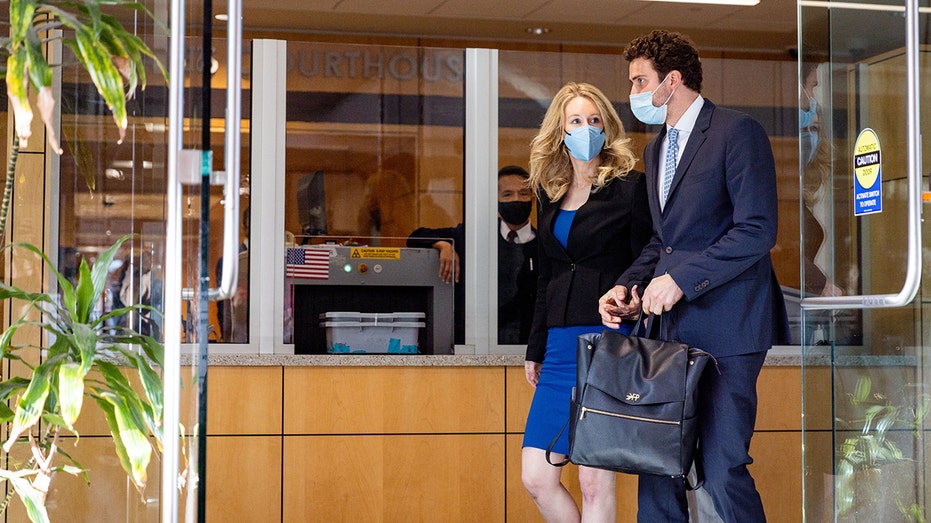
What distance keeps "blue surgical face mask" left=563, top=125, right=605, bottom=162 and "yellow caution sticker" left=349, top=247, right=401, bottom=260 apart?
1.26m

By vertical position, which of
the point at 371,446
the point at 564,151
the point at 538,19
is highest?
the point at 538,19

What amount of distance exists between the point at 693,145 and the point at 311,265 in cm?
201

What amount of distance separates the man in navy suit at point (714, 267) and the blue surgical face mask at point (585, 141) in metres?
0.44

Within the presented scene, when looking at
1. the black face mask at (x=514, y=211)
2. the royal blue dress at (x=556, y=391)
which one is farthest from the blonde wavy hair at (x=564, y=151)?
the black face mask at (x=514, y=211)

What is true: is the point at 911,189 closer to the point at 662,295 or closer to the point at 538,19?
the point at 662,295

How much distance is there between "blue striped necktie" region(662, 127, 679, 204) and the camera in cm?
265

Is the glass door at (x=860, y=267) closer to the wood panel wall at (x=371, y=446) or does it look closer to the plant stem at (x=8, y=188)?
the wood panel wall at (x=371, y=446)

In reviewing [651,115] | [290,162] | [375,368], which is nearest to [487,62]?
[290,162]

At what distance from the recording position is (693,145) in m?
2.57

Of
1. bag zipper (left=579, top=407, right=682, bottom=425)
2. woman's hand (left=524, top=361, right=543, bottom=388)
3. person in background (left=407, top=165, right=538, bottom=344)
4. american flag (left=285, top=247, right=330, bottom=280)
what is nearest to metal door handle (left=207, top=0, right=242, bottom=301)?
bag zipper (left=579, top=407, right=682, bottom=425)

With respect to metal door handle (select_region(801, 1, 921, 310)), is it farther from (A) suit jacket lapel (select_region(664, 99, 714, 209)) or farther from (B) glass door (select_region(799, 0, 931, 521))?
(A) suit jacket lapel (select_region(664, 99, 714, 209))

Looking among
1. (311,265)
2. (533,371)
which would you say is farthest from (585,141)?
(311,265)

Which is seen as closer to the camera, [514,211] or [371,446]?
[371,446]

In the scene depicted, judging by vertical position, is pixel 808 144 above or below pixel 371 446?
above
